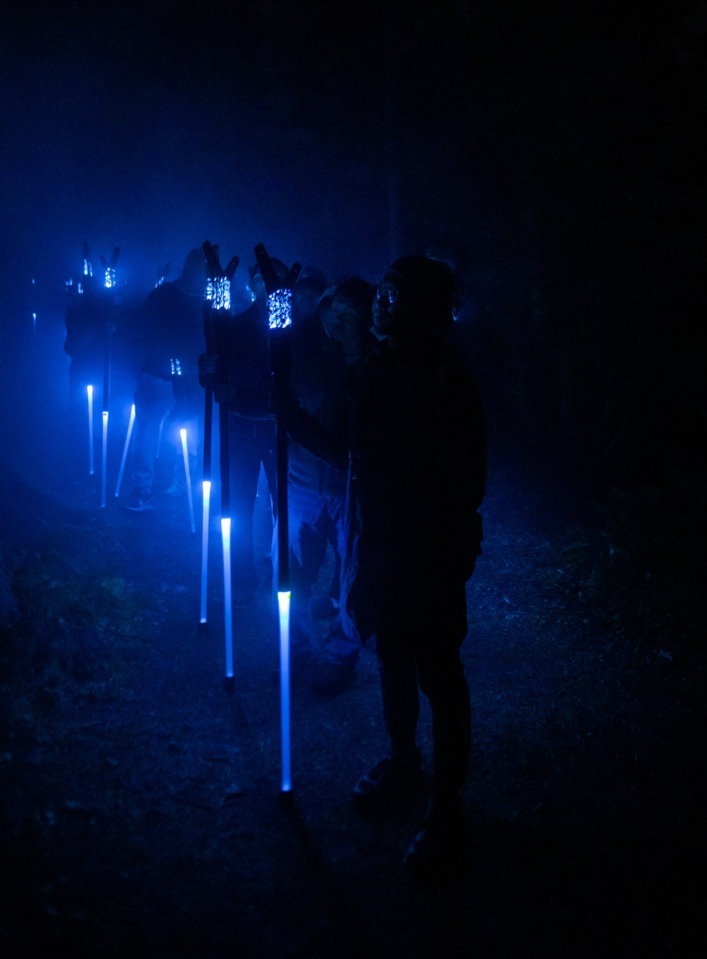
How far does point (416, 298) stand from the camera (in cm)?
275

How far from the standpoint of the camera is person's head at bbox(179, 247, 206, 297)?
24.0 feet

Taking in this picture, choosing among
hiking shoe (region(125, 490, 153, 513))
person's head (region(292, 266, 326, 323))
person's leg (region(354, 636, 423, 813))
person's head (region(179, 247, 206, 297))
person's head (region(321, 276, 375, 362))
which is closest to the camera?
person's leg (region(354, 636, 423, 813))

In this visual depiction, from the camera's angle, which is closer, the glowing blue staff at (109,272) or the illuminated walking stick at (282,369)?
the illuminated walking stick at (282,369)

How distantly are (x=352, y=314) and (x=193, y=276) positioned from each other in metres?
3.97

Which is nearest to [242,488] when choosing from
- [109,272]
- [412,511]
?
[412,511]

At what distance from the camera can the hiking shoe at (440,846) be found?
2.97m

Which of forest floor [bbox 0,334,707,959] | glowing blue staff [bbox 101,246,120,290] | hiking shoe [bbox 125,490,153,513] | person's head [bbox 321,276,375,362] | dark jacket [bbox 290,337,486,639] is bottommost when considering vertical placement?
forest floor [bbox 0,334,707,959]

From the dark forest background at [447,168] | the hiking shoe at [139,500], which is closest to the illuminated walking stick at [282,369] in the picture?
the dark forest background at [447,168]

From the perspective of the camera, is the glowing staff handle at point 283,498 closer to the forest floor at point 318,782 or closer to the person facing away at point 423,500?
the forest floor at point 318,782

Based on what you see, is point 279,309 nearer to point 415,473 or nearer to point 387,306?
point 387,306

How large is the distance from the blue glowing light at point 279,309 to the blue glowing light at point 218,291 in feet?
3.78

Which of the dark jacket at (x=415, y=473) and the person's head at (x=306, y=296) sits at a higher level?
the person's head at (x=306, y=296)

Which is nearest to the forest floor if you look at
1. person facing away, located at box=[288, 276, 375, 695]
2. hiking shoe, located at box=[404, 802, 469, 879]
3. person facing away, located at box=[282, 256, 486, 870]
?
hiking shoe, located at box=[404, 802, 469, 879]

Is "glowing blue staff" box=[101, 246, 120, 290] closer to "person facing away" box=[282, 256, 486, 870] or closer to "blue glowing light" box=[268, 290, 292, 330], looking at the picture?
"blue glowing light" box=[268, 290, 292, 330]
